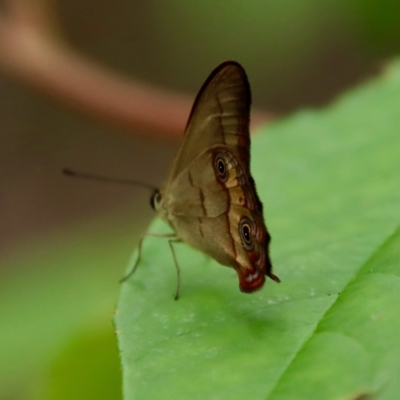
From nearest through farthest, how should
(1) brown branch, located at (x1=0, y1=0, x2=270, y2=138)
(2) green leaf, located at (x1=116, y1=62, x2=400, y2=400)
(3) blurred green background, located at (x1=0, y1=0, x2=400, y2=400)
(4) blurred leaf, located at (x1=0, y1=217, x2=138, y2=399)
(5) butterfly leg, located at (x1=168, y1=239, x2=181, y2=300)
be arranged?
(2) green leaf, located at (x1=116, y1=62, x2=400, y2=400), (5) butterfly leg, located at (x1=168, y1=239, x2=181, y2=300), (1) brown branch, located at (x1=0, y1=0, x2=270, y2=138), (3) blurred green background, located at (x1=0, y1=0, x2=400, y2=400), (4) blurred leaf, located at (x1=0, y1=217, x2=138, y2=399)

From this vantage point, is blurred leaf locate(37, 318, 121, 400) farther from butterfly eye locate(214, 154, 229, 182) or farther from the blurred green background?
butterfly eye locate(214, 154, 229, 182)

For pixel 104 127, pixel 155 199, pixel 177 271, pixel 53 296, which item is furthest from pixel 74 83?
pixel 53 296

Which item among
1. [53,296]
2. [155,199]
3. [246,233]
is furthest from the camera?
[53,296]

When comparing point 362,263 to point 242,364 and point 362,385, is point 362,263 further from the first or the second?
point 362,385

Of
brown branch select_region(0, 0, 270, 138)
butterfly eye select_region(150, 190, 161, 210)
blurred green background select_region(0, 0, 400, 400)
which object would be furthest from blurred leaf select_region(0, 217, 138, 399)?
brown branch select_region(0, 0, 270, 138)

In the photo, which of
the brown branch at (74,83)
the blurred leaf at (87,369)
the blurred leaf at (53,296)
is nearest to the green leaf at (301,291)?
the brown branch at (74,83)

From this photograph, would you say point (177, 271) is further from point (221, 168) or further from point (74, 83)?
point (74, 83)

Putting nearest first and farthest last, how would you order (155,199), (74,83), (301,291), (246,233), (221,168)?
(301,291), (246,233), (221,168), (74,83), (155,199)

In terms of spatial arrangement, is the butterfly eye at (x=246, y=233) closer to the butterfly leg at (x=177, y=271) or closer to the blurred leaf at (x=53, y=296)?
the butterfly leg at (x=177, y=271)
